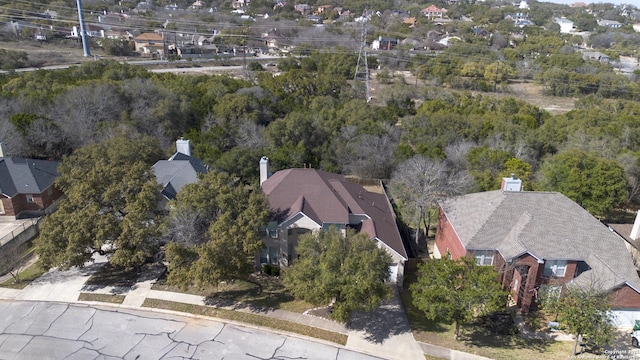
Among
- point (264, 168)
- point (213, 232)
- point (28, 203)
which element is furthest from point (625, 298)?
point (28, 203)

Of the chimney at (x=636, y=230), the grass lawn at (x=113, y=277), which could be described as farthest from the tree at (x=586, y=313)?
the grass lawn at (x=113, y=277)

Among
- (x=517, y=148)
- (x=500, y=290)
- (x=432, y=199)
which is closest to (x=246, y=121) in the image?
(x=432, y=199)

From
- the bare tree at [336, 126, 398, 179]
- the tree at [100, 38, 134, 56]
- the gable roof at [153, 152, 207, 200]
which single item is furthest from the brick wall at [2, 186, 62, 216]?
the tree at [100, 38, 134, 56]

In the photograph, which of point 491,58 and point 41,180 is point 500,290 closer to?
point 41,180

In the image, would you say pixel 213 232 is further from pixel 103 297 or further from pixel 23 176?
pixel 23 176

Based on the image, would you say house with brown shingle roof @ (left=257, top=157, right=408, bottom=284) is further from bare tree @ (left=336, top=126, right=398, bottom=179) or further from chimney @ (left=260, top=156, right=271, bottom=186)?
bare tree @ (left=336, top=126, right=398, bottom=179)

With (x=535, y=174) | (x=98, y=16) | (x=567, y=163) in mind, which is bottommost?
(x=535, y=174)
